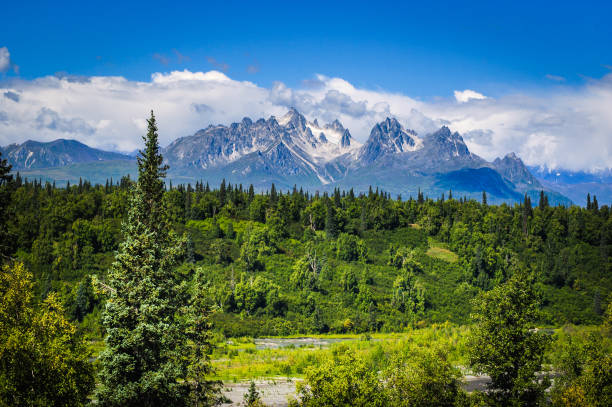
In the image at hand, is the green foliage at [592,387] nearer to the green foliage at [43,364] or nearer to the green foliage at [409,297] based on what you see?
the green foliage at [43,364]

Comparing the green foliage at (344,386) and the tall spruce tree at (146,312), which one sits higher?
the tall spruce tree at (146,312)

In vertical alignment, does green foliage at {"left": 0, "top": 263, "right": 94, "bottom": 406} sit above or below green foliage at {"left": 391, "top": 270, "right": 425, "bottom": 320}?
above

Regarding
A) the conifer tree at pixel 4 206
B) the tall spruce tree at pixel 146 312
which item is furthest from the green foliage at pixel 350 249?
the tall spruce tree at pixel 146 312

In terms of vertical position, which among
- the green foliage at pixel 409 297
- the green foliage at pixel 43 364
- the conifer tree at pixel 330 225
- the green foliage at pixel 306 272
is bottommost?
the green foliage at pixel 409 297

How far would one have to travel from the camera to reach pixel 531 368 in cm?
3909

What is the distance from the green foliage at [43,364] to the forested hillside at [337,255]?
65980mm

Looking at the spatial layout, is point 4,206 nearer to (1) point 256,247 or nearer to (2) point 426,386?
(2) point 426,386

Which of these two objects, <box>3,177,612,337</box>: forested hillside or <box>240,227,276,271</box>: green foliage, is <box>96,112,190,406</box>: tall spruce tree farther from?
<box>240,227,276,271</box>: green foliage

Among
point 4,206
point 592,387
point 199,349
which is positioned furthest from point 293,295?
point 592,387

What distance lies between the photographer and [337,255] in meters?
150

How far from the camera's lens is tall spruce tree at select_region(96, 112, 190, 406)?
3244 cm

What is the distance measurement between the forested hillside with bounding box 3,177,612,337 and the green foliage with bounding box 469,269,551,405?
249 feet

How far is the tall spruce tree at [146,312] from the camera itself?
106ft

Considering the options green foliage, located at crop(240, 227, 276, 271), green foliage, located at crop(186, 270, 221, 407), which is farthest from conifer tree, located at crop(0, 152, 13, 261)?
green foliage, located at crop(240, 227, 276, 271)
